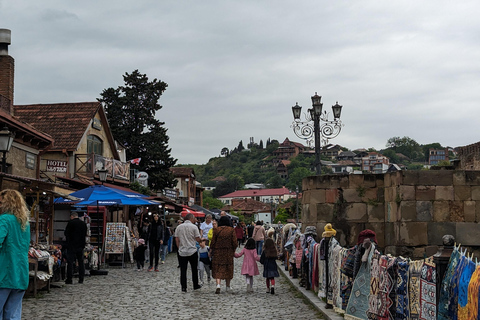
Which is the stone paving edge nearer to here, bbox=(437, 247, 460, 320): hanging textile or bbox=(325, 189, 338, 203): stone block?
bbox=(437, 247, 460, 320): hanging textile

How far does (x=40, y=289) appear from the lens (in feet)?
44.4

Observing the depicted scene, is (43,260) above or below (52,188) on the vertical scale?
below

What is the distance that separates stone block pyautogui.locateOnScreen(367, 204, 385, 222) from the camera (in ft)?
59.0

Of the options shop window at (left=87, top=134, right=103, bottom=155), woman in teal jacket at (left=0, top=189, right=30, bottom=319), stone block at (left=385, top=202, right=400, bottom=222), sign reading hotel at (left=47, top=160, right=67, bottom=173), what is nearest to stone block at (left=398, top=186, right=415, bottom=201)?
stone block at (left=385, top=202, right=400, bottom=222)

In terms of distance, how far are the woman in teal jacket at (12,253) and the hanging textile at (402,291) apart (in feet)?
14.1

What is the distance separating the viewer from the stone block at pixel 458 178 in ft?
54.0

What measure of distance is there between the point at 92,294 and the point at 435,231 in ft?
28.5

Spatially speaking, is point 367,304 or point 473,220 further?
point 473,220

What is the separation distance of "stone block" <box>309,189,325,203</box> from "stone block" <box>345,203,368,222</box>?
77cm

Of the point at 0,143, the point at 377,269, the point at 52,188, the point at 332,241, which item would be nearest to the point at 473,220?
the point at 332,241

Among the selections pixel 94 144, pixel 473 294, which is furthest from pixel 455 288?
pixel 94 144

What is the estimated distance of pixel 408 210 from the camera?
16578 mm

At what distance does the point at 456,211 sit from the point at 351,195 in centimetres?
296

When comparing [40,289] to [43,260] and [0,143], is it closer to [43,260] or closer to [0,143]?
[43,260]
